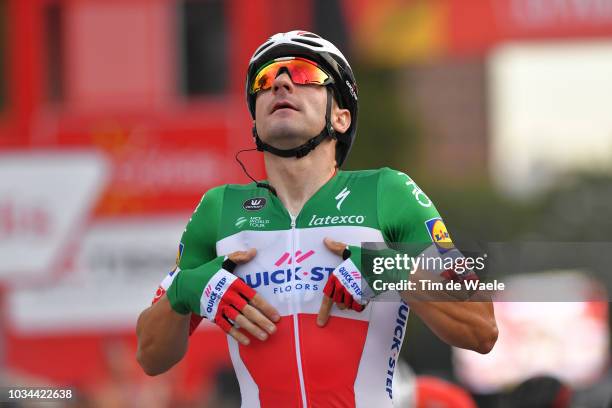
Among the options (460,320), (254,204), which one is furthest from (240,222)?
(460,320)

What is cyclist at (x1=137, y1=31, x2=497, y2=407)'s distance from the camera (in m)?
4.89

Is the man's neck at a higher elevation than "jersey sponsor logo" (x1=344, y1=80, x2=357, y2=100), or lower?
lower

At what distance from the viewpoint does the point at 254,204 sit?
524 centimetres

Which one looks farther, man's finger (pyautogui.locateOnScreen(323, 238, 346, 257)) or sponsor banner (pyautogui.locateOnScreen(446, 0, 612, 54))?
sponsor banner (pyautogui.locateOnScreen(446, 0, 612, 54))

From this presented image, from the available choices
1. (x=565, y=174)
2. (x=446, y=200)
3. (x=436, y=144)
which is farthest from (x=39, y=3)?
(x=436, y=144)

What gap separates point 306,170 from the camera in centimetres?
520

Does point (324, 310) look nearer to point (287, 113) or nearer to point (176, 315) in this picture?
point (176, 315)

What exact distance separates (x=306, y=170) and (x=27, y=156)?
15580mm

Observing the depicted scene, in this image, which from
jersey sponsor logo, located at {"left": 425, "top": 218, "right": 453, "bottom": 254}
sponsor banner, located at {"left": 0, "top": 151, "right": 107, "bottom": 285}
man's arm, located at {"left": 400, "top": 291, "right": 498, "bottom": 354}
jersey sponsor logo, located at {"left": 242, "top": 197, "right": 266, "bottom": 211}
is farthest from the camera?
sponsor banner, located at {"left": 0, "top": 151, "right": 107, "bottom": 285}

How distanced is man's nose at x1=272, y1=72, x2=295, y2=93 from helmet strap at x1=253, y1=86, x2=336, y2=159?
0.65 ft

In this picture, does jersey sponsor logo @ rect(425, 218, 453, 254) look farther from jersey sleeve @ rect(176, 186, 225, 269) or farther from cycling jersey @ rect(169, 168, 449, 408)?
jersey sleeve @ rect(176, 186, 225, 269)

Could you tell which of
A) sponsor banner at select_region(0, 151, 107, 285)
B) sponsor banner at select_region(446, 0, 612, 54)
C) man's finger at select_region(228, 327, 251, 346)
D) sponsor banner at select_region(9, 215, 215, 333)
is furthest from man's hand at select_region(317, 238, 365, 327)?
sponsor banner at select_region(446, 0, 612, 54)

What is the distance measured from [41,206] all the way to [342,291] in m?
16.0

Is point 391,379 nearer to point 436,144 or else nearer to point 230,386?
point 230,386
